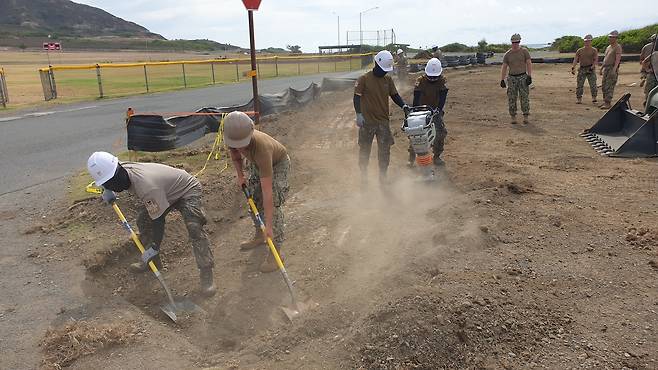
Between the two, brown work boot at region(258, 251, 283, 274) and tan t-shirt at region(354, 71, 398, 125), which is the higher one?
tan t-shirt at region(354, 71, 398, 125)

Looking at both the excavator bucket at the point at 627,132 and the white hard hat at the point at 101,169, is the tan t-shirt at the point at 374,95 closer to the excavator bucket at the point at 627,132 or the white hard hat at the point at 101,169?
the white hard hat at the point at 101,169

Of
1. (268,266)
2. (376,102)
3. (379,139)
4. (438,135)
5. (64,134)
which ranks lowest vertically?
(268,266)

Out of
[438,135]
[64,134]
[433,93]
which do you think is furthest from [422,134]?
[64,134]

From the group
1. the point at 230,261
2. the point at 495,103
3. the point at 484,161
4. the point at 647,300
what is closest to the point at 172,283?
the point at 230,261

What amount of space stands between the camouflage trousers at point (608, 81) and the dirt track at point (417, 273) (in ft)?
19.2

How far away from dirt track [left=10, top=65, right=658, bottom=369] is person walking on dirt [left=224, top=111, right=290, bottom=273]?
15.4 inches

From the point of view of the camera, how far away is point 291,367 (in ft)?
11.3

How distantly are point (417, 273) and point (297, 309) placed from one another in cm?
114

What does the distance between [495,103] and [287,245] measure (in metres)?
11.8

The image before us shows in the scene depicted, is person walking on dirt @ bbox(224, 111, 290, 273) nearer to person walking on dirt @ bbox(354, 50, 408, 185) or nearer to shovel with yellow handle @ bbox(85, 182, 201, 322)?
shovel with yellow handle @ bbox(85, 182, 201, 322)

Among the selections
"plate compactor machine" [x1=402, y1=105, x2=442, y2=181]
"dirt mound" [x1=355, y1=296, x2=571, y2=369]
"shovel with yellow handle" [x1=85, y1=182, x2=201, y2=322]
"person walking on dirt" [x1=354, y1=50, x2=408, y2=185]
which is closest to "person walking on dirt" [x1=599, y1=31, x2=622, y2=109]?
"plate compactor machine" [x1=402, y1=105, x2=442, y2=181]

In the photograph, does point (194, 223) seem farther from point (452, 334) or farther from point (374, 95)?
point (374, 95)

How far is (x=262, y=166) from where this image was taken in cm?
439

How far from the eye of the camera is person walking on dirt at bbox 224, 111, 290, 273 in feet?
13.7
